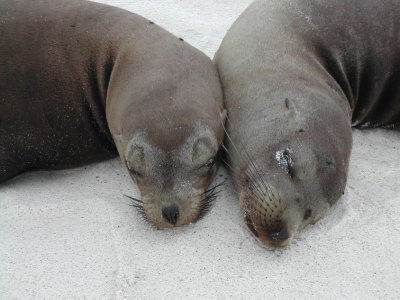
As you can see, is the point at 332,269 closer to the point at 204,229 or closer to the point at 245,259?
the point at 245,259

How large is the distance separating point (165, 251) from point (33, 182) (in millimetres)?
1271

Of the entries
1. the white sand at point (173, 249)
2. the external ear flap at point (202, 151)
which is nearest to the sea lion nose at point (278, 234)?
the white sand at point (173, 249)

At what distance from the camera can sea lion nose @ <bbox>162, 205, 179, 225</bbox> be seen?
3.35 metres

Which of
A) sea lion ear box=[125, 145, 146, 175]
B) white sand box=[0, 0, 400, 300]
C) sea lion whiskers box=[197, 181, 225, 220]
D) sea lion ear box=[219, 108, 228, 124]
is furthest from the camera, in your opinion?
sea lion ear box=[219, 108, 228, 124]

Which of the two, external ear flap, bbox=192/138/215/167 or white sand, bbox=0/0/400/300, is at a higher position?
external ear flap, bbox=192/138/215/167

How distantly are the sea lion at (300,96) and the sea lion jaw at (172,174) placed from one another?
300mm

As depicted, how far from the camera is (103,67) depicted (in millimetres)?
4012

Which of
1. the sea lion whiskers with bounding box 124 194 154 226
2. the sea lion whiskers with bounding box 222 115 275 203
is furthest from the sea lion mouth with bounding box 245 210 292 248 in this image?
the sea lion whiskers with bounding box 124 194 154 226

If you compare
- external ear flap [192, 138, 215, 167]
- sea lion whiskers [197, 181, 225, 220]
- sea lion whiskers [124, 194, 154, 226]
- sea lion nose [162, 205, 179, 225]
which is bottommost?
sea lion whiskers [124, 194, 154, 226]

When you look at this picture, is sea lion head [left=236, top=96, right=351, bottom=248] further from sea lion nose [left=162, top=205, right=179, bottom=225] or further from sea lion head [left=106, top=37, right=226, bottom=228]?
sea lion nose [left=162, top=205, right=179, bottom=225]

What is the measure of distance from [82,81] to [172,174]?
1135 millimetres

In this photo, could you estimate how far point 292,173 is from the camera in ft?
11.1

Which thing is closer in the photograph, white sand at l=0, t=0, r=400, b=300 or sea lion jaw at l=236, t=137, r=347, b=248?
white sand at l=0, t=0, r=400, b=300

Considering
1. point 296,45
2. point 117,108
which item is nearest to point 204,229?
point 117,108
